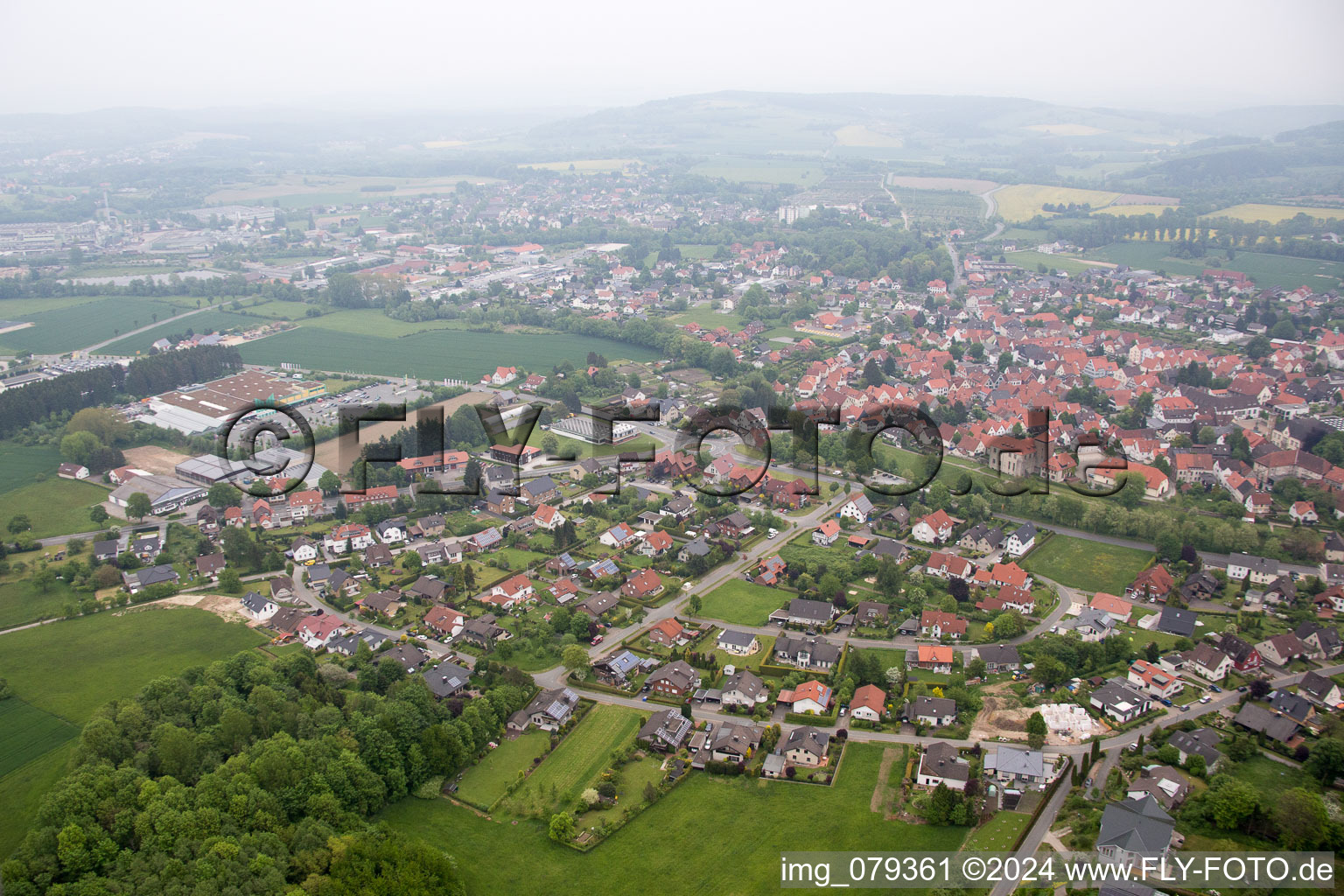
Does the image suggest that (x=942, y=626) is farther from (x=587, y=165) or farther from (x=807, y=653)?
(x=587, y=165)

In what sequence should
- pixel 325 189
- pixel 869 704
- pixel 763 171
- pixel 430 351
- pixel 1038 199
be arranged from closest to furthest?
pixel 869 704 < pixel 430 351 < pixel 1038 199 < pixel 325 189 < pixel 763 171

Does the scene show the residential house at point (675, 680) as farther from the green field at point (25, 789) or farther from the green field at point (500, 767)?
the green field at point (25, 789)

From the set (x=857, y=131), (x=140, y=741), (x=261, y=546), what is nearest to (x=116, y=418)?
(x=261, y=546)

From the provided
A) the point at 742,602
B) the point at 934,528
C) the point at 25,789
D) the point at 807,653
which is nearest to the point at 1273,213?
the point at 934,528

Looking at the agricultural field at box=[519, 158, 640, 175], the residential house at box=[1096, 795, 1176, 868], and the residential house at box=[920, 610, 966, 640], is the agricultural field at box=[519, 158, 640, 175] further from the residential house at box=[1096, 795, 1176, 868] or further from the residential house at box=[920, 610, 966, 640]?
the residential house at box=[1096, 795, 1176, 868]

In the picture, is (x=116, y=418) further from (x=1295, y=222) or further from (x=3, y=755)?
(x=1295, y=222)

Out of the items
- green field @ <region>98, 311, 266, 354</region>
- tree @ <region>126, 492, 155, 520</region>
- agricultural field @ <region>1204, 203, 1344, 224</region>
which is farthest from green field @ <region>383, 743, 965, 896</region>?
agricultural field @ <region>1204, 203, 1344, 224</region>
